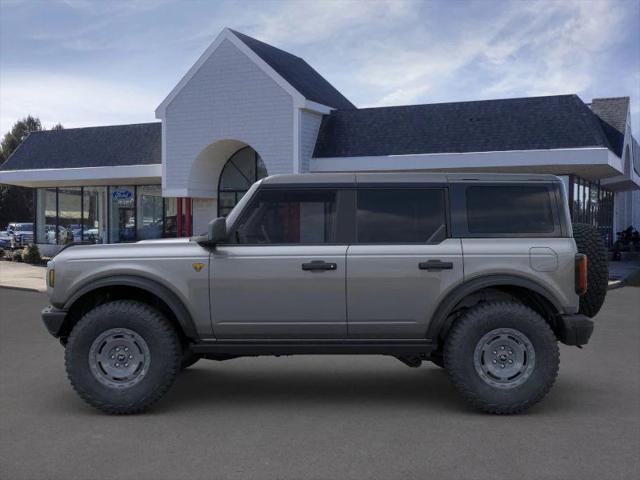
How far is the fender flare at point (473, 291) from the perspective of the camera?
621 cm

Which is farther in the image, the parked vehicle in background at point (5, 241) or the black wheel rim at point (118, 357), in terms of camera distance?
the parked vehicle in background at point (5, 241)

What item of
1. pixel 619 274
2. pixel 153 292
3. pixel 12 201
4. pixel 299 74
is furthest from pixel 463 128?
pixel 12 201

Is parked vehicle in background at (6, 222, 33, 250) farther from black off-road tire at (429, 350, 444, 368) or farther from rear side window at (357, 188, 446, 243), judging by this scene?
rear side window at (357, 188, 446, 243)

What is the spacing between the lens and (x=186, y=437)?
18.0ft

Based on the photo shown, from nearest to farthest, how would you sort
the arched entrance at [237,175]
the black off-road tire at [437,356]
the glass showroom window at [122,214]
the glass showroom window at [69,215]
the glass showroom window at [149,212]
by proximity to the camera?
the black off-road tire at [437,356] < the arched entrance at [237,175] < the glass showroom window at [149,212] < the glass showroom window at [122,214] < the glass showroom window at [69,215]

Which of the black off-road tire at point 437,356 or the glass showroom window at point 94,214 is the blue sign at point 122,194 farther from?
the black off-road tire at point 437,356

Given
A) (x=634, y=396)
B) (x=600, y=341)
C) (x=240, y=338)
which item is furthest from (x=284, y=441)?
(x=600, y=341)

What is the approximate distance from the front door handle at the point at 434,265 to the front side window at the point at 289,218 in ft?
2.67

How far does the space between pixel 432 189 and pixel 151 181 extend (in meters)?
24.5

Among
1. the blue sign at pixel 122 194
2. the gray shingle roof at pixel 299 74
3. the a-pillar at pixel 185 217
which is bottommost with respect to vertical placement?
the a-pillar at pixel 185 217

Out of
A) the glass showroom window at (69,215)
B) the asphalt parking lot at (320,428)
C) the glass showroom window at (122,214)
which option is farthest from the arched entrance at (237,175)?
the asphalt parking lot at (320,428)

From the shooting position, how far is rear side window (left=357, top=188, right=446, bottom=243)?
6387 millimetres

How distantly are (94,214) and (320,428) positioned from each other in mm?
28355

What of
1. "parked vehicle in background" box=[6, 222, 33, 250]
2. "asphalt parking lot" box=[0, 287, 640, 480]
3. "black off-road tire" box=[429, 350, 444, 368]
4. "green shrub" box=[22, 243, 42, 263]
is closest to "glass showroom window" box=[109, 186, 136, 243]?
"green shrub" box=[22, 243, 42, 263]
